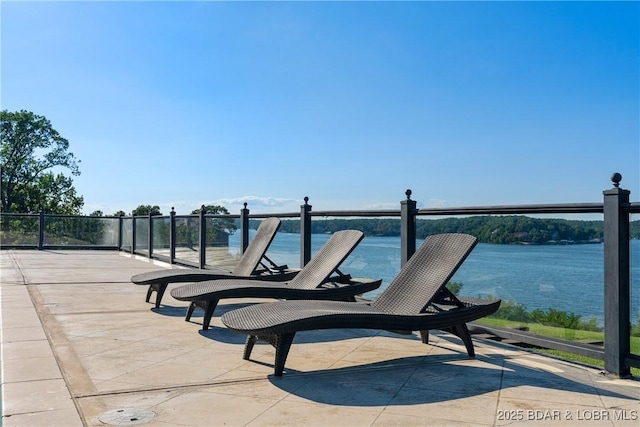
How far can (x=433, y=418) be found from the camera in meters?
2.66

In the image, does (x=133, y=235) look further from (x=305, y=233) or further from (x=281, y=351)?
(x=281, y=351)

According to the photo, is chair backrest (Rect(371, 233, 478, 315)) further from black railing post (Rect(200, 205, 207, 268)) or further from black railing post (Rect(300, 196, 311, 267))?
black railing post (Rect(200, 205, 207, 268))


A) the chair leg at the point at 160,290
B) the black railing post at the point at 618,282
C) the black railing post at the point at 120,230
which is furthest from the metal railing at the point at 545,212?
the black railing post at the point at 120,230

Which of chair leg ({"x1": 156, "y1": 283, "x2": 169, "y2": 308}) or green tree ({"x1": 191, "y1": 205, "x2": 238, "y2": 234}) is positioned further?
green tree ({"x1": 191, "y1": 205, "x2": 238, "y2": 234})

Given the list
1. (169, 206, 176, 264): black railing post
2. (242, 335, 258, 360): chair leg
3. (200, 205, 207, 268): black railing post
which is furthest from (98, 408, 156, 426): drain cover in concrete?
(169, 206, 176, 264): black railing post

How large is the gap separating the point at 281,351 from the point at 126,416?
106 centimetres

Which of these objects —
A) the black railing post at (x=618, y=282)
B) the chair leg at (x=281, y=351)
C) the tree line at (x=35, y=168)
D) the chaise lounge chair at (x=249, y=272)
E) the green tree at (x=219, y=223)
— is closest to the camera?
the chair leg at (x=281, y=351)

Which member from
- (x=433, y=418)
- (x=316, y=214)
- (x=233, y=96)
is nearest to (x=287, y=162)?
(x=233, y=96)

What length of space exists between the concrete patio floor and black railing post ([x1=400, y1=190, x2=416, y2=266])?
96cm

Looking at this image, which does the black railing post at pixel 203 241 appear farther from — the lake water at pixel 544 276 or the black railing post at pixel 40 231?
the black railing post at pixel 40 231

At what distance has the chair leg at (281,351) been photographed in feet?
11.1

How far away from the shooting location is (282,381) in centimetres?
332

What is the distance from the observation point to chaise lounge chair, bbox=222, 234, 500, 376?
3393 mm

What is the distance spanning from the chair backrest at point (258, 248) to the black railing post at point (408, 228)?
1858 mm
